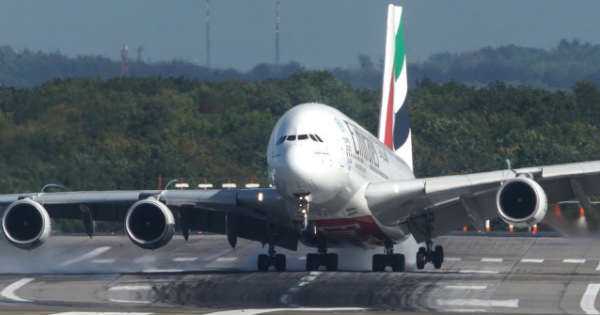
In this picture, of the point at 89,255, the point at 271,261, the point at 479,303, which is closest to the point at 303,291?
the point at 479,303

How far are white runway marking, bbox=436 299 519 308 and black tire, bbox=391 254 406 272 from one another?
24.5ft

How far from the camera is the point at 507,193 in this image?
1355 inches

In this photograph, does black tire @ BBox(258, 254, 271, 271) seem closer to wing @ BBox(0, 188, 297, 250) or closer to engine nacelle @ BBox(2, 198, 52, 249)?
wing @ BBox(0, 188, 297, 250)

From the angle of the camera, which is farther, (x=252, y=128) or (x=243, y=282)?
(x=252, y=128)

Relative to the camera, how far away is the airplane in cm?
3369

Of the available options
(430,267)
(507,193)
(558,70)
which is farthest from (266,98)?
(558,70)

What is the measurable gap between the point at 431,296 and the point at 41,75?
4673 inches

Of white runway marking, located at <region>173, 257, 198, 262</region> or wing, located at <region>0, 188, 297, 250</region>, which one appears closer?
wing, located at <region>0, 188, 297, 250</region>

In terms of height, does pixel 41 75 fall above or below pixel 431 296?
above

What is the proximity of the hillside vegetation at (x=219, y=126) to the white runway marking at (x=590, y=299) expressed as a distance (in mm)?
33393

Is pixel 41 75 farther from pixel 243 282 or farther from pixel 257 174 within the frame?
pixel 243 282

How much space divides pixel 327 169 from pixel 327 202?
1.07m

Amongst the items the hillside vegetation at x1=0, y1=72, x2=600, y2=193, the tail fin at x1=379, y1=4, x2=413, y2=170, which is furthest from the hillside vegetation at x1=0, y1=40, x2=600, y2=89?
the tail fin at x1=379, y1=4, x2=413, y2=170

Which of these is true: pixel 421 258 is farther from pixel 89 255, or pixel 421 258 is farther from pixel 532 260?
pixel 89 255
